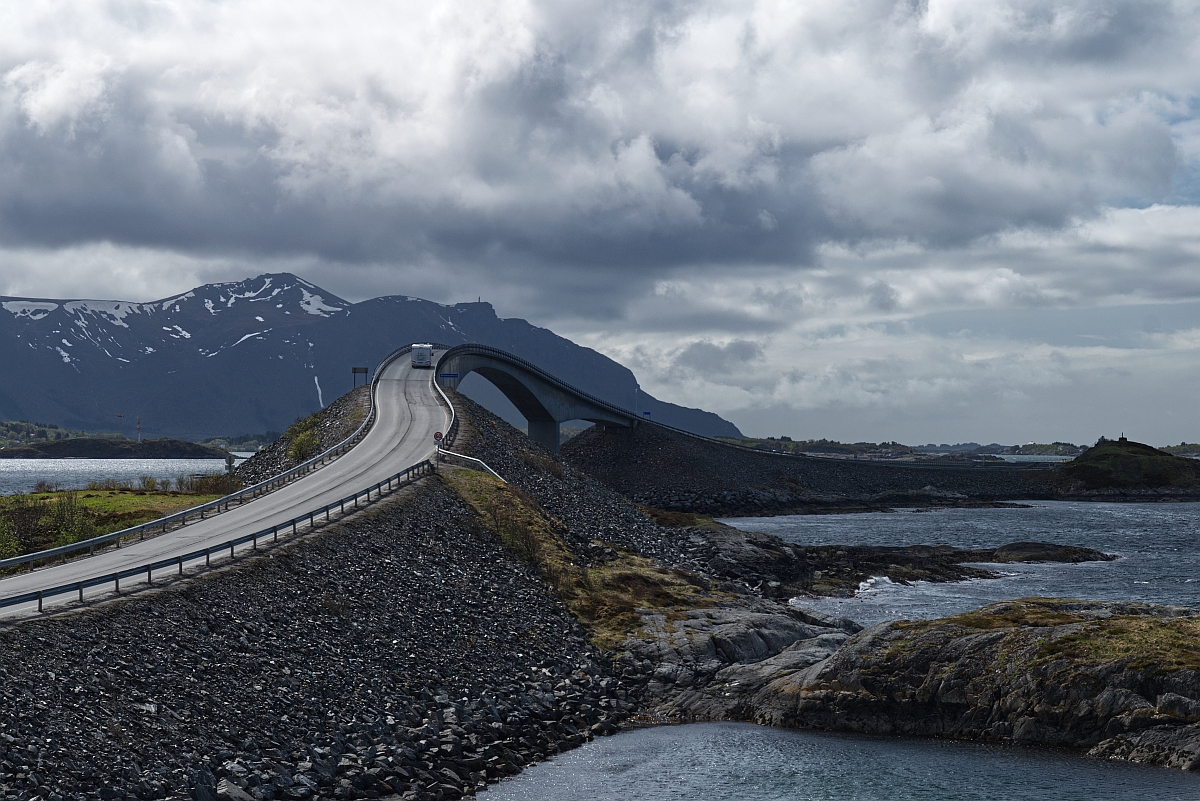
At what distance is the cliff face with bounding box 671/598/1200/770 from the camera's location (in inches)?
1308

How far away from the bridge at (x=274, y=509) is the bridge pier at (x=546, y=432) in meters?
21.7

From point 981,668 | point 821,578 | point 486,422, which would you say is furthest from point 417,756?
point 486,422

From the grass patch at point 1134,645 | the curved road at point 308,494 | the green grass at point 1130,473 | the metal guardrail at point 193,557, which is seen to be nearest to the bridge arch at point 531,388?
the curved road at point 308,494

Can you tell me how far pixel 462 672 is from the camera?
126ft

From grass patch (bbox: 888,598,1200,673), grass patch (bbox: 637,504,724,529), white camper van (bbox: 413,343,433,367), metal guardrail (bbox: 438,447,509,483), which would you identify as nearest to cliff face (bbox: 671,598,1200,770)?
grass patch (bbox: 888,598,1200,673)

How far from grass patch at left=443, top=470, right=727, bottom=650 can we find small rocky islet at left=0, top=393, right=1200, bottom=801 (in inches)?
8.9

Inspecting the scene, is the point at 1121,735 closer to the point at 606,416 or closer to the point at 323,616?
the point at 323,616

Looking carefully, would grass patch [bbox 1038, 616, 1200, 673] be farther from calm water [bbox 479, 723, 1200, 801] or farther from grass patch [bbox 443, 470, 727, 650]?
grass patch [bbox 443, 470, 727, 650]

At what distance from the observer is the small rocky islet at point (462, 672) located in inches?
1062

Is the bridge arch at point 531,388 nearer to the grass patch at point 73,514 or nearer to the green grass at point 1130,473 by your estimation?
the grass patch at point 73,514

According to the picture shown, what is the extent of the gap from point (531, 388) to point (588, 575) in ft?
302

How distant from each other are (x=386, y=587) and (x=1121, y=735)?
93.6 ft

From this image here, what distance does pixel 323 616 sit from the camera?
1547 inches

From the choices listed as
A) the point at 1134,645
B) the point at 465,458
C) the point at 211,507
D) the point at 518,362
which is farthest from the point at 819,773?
the point at 518,362
